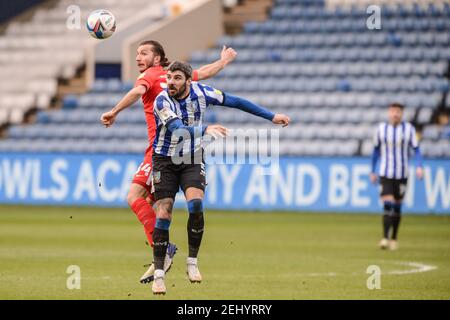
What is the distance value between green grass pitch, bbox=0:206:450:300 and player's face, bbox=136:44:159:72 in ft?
7.62

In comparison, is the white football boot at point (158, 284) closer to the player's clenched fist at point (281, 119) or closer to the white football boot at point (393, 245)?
the player's clenched fist at point (281, 119)

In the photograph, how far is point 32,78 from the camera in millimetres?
32750

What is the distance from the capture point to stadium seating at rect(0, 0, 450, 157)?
2698 cm

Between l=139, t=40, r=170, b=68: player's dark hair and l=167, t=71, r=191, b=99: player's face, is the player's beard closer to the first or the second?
l=167, t=71, r=191, b=99: player's face

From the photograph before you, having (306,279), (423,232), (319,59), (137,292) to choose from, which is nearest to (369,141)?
(319,59)

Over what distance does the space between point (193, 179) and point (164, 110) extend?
755mm

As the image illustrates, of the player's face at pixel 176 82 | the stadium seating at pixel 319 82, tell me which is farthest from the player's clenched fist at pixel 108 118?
the stadium seating at pixel 319 82

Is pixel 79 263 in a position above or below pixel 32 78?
below

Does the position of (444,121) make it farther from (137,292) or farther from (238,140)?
(137,292)

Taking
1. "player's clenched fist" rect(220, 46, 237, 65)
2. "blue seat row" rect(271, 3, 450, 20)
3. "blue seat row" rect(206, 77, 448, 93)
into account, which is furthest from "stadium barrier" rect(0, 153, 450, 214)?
"player's clenched fist" rect(220, 46, 237, 65)

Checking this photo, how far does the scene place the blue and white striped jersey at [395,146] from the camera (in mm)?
17297

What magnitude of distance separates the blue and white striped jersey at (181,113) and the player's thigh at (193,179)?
6.6 inches

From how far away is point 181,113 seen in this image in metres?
10.5

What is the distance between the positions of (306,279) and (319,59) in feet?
59.6
